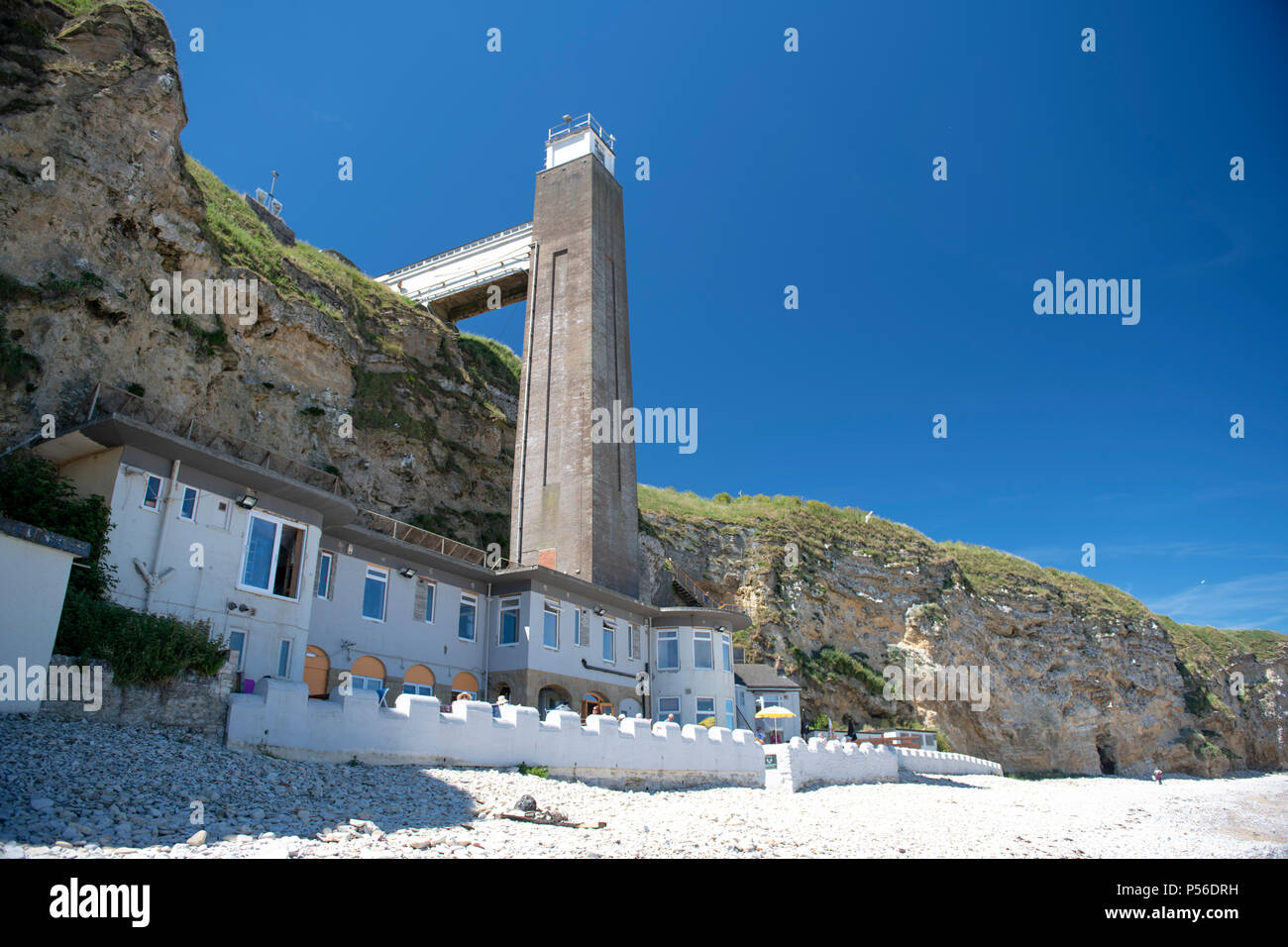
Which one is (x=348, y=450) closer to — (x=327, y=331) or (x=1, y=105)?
(x=327, y=331)

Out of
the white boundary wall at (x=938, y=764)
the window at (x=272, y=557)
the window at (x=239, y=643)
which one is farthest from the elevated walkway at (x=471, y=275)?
the white boundary wall at (x=938, y=764)

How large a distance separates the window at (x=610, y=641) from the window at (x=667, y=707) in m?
3.29

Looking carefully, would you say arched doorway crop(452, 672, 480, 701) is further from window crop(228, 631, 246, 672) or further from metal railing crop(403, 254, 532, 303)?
metal railing crop(403, 254, 532, 303)

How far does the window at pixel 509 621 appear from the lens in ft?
88.5

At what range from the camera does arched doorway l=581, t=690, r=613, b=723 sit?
28.6m

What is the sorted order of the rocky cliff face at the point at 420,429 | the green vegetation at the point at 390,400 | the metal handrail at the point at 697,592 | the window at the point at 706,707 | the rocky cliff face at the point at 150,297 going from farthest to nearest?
the metal handrail at the point at 697,592 → the green vegetation at the point at 390,400 → the window at the point at 706,707 → the rocky cliff face at the point at 420,429 → the rocky cliff face at the point at 150,297

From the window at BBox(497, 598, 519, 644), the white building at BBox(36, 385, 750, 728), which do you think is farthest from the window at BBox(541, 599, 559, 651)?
the window at BBox(497, 598, 519, 644)

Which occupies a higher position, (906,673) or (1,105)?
(1,105)

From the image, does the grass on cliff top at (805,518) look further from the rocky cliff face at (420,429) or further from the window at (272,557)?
the window at (272,557)

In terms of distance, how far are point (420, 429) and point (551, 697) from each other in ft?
48.9

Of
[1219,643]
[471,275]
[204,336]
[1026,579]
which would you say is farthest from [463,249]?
[1219,643]

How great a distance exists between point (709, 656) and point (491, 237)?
2816 centimetres
